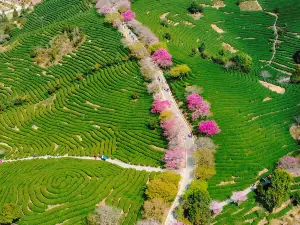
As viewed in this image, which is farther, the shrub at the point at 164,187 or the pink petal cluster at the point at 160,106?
the pink petal cluster at the point at 160,106

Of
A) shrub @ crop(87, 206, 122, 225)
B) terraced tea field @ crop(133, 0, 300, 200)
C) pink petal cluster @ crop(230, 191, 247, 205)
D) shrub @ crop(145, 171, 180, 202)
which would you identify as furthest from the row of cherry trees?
pink petal cluster @ crop(230, 191, 247, 205)

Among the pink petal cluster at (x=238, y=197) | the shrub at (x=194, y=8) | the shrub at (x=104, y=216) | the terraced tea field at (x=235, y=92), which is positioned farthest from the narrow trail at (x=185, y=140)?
the shrub at (x=194, y=8)

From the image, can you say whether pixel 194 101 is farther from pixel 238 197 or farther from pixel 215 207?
pixel 215 207

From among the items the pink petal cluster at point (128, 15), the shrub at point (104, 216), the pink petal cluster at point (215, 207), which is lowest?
the pink petal cluster at point (215, 207)

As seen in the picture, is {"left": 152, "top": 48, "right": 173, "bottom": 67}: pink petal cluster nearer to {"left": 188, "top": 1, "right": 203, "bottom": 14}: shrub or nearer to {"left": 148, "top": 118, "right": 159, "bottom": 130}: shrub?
{"left": 148, "top": 118, "right": 159, "bottom": 130}: shrub

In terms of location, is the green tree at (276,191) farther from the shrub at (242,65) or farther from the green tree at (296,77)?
the shrub at (242,65)

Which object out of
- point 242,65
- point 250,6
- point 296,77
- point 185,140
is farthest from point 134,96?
point 250,6
